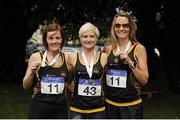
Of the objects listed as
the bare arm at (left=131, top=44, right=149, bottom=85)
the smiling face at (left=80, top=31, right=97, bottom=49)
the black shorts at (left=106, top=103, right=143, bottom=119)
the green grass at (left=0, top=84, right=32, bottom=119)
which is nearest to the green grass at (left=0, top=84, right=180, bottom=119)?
the green grass at (left=0, top=84, right=32, bottom=119)

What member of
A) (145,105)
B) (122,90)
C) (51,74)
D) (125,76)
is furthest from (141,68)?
(145,105)

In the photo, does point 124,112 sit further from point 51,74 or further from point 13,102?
point 13,102

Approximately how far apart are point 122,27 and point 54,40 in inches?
30.8

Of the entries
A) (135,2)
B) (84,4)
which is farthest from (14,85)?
(135,2)

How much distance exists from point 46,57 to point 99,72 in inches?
24.9

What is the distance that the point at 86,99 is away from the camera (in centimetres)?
477

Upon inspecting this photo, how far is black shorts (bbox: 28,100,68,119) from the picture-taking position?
479 cm

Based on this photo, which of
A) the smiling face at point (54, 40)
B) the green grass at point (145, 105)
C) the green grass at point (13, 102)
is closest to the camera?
the smiling face at point (54, 40)

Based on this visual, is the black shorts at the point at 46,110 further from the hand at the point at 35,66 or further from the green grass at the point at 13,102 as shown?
the green grass at the point at 13,102

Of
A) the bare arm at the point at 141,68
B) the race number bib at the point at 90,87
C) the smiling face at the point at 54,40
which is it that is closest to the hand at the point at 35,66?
the smiling face at the point at 54,40

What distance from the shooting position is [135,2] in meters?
13.6

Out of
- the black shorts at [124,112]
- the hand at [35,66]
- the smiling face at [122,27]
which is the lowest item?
the black shorts at [124,112]

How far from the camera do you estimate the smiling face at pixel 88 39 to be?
15.7 feet

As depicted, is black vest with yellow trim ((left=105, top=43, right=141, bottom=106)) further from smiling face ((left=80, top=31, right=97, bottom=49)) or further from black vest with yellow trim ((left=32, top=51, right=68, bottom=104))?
black vest with yellow trim ((left=32, top=51, right=68, bottom=104))
